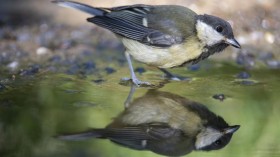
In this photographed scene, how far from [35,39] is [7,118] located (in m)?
2.63

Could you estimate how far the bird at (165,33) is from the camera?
18.1 feet

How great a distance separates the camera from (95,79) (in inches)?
229

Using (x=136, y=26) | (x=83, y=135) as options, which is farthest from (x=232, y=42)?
(x=83, y=135)

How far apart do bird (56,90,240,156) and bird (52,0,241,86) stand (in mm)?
486

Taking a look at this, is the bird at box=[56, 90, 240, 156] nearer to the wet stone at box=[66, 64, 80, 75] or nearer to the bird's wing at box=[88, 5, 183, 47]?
the bird's wing at box=[88, 5, 183, 47]

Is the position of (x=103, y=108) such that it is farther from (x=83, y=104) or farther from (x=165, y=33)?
(x=165, y=33)

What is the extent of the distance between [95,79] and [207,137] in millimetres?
1747

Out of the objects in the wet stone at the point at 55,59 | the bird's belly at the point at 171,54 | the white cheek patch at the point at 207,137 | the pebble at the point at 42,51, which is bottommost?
the pebble at the point at 42,51

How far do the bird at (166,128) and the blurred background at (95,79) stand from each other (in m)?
0.09

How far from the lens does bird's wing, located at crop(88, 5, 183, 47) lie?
5562 mm

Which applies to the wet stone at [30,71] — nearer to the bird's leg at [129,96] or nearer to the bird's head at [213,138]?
the bird's leg at [129,96]

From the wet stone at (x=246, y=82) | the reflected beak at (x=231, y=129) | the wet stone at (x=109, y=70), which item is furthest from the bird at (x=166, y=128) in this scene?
the wet stone at (x=109, y=70)

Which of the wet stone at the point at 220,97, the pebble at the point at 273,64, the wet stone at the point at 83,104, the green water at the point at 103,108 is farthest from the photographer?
the pebble at the point at 273,64

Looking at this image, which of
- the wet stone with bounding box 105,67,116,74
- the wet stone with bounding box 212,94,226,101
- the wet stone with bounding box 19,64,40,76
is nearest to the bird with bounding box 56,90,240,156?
the wet stone with bounding box 212,94,226,101
